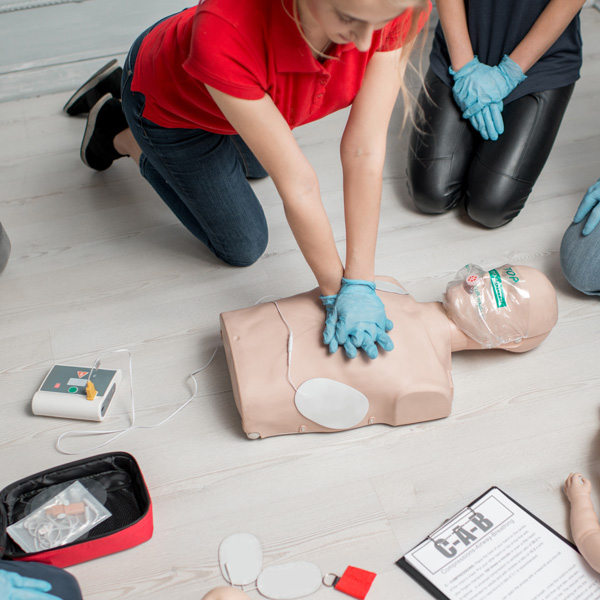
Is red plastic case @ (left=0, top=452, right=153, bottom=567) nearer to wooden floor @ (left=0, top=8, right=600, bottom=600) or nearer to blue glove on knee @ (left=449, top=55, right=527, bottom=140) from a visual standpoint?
wooden floor @ (left=0, top=8, right=600, bottom=600)

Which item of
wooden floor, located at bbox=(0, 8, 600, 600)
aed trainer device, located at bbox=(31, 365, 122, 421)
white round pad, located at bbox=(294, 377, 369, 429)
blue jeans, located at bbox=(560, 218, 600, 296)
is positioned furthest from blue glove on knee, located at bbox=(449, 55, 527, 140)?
aed trainer device, located at bbox=(31, 365, 122, 421)

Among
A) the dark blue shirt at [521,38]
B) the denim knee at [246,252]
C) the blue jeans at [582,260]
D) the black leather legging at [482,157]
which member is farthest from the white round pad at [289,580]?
the dark blue shirt at [521,38]

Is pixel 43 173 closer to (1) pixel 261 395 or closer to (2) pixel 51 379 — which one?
(2) pixel 51 379

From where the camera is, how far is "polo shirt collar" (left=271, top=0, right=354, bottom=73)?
3.13 ft

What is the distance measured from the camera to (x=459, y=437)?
127 cm

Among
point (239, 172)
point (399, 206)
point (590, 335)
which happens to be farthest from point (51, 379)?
point (590, 335)

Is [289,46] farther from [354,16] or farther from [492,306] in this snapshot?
[492,306]

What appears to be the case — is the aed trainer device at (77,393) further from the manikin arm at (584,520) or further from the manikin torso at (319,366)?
the manikin arm at (584,520)

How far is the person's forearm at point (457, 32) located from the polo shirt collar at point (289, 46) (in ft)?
2.56

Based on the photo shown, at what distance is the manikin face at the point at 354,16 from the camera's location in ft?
2.61

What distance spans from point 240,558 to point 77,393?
0.50m

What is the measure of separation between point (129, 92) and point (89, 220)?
0.55 m

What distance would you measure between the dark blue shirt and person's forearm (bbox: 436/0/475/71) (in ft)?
0.09

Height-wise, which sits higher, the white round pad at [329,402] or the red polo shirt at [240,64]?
the red polo shirt at [240,64]
